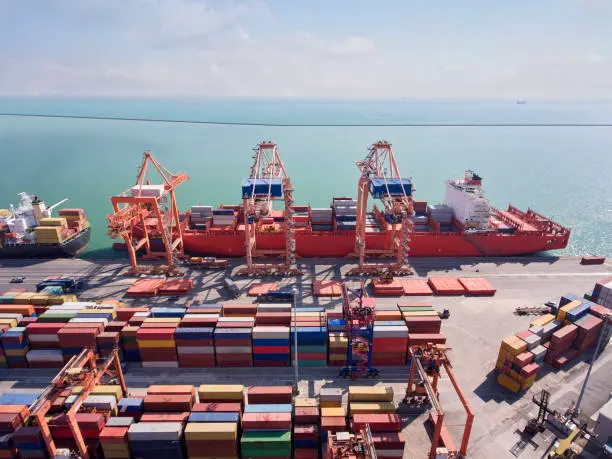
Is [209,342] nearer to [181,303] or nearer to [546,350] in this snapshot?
[181,303]

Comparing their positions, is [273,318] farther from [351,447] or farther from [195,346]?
[351,447]

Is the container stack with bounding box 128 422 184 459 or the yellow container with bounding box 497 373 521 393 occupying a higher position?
the container stack with bounding box 128 422 184 459

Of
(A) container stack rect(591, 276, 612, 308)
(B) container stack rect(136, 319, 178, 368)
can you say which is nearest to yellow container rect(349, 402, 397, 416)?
(B) container stack rect(136, 319, 178, 368)

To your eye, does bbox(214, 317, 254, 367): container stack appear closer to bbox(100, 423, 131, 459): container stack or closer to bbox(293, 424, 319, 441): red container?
bbox(293, 424, 319, 441): red container

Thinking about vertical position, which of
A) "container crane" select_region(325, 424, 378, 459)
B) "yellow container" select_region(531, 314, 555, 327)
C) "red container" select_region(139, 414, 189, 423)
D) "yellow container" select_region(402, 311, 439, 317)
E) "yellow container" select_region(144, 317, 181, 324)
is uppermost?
"container crane" select_region(325, 424, 378, 459)

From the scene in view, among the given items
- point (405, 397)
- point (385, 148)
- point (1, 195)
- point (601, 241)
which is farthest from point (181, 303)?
point (1, 195)

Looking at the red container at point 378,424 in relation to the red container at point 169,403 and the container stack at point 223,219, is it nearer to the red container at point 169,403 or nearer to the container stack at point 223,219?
the red container at point 169,403

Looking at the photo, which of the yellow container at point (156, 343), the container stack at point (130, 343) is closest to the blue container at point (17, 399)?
Result: the container stack at point (130, 343)

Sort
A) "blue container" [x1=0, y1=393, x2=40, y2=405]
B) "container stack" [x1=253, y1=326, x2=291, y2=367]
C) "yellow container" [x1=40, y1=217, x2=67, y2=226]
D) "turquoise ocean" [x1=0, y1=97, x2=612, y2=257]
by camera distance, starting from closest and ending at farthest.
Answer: "blue container" [x1=0, y1=393, x2=40, y2=405] < "container stack" [x1=253, y1=326, x2=291, y2=367] < "yellow container" [x1=40, y1=217, x2=67, y2=226] < "turquoise ocean" [x1=0, y1=97, x2=612, y2=257]
